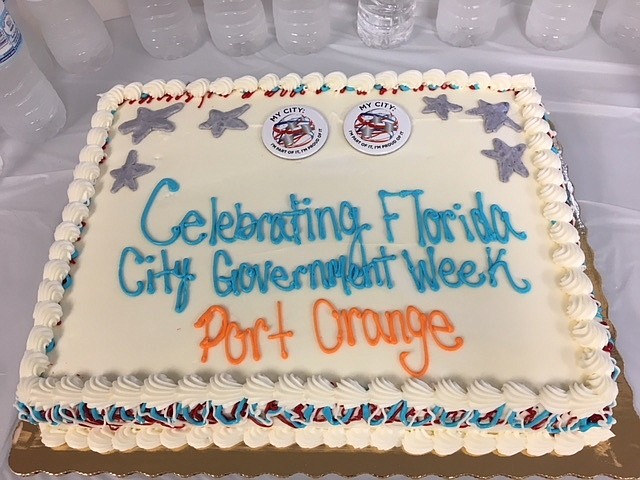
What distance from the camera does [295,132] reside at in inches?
98.6

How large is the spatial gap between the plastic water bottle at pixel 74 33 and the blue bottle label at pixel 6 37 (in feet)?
2.04

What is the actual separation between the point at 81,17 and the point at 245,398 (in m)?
2.61

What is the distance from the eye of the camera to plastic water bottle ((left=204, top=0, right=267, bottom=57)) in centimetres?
344

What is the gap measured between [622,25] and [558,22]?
40 centimetres

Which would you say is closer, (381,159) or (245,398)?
(245,398)

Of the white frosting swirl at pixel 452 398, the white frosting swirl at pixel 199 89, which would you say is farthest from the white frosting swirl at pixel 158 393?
the white frosting swirl at pixel 199 89

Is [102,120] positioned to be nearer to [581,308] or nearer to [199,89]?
[199,89]

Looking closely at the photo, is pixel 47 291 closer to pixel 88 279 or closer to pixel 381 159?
pixel 88 279

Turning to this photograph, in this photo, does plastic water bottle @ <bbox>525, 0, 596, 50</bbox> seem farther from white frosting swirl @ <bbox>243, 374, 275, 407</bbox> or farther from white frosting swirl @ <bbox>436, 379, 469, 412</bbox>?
white frosting swirl @ <bbox>243, 374, 275, 407</bbox>

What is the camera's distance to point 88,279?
2250 millimetres

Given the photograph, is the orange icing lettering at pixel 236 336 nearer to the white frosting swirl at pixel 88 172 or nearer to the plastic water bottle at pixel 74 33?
the white frosting swirl at pixel 88 172

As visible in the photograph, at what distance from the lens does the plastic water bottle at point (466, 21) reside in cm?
339

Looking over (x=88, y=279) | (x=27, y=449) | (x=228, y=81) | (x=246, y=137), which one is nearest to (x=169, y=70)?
(x=228, y=81)

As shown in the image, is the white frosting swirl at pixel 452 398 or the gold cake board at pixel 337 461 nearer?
the white frosting swirl at pixel 452 398
